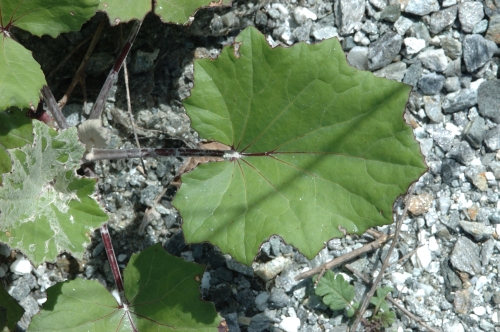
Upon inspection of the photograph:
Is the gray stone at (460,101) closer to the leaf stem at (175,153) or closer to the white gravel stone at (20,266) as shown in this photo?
the leaf stem at (175,153)

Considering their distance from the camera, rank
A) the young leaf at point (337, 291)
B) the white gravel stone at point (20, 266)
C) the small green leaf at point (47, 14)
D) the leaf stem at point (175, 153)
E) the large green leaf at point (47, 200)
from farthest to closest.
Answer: the white gravel stone at point (20, 266), the young leaf at point (337, 291), the leaf stem at point (175, 153), the small green leaf at point (47, 14), the large green leaf at point (47, 200)

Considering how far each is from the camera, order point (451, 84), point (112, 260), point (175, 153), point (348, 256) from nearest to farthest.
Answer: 1. point (175, 153)
2. point (112, 260)
3. point (348, 256)
4. point (451, 84)

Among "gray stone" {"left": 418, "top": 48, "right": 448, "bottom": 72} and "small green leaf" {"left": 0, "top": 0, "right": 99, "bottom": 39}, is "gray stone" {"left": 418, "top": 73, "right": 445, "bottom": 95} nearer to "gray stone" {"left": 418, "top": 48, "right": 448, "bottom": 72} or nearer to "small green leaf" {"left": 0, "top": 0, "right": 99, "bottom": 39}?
"gray stone" {"left": 418, "top": 48, "right": 448, "bottom": 72}

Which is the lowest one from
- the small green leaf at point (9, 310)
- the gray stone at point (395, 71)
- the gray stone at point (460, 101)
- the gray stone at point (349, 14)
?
the small green leaf at point (9, 310)

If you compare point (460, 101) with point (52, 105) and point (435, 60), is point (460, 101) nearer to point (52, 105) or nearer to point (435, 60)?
point (435, 60)

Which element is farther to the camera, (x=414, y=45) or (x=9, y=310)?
(x=414, y=45)

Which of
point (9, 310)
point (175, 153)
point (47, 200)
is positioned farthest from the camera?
point (9, 310)

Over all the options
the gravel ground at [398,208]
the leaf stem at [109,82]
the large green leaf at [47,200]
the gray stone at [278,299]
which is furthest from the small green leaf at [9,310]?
the gray stone at [278,299]

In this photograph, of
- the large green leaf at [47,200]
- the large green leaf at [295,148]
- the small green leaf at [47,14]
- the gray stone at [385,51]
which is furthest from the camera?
the gray stone at [385,51]

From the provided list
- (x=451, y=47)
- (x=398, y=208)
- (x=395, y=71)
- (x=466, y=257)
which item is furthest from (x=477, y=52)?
(x=466, y=257)
